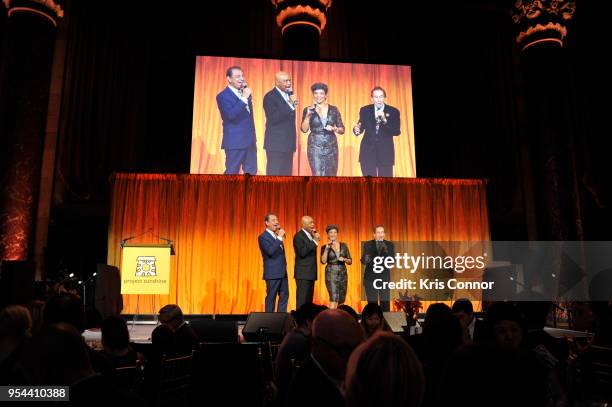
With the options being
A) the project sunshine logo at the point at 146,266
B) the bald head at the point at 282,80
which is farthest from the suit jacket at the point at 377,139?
the project sunshine logo at the point at 146,266

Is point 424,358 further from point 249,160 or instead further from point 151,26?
point 151,26

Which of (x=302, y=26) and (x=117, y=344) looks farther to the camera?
(x=302, y=26)

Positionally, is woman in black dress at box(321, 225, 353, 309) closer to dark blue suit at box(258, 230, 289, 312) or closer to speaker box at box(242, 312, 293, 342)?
dark blue suit at box(258, 230, 289, 312)

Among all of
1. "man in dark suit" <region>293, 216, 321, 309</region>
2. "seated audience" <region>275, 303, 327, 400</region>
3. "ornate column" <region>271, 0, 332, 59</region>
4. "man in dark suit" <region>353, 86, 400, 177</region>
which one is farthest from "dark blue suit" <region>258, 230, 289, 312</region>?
"seated audience" <region>275, 303, 327, 400</region>

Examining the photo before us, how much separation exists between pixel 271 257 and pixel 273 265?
0.49 feet

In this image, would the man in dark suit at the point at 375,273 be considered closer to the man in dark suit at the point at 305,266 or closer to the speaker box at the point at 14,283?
the man in dark suit at the point at 305,266

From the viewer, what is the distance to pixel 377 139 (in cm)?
1011

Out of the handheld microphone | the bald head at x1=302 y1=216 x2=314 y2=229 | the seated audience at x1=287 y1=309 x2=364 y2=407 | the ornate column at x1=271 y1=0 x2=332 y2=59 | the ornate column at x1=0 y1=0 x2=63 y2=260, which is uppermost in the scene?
the ornate column at x1=271 y1=0 x2=332 y2=59

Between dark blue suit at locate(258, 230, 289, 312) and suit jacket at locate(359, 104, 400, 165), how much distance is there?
2.63 meters

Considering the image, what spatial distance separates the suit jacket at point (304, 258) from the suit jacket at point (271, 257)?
0.50 m

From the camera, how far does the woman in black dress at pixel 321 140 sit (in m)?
9.99

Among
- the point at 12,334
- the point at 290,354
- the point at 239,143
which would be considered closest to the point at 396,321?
the point at 290,354

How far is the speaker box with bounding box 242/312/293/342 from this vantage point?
520 cm

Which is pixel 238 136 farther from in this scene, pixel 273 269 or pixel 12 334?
pixel 12 334
